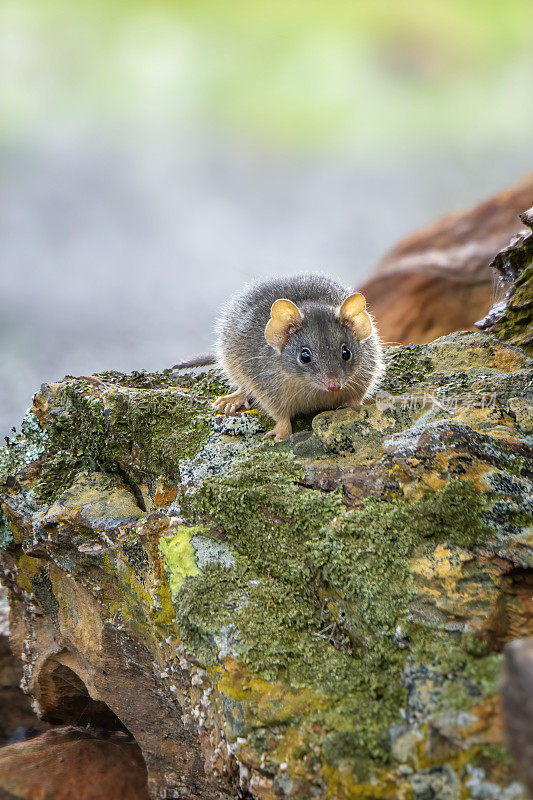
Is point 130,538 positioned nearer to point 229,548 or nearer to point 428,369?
→ point 229,548

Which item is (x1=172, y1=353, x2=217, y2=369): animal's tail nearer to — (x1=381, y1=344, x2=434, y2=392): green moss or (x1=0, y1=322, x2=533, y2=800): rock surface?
(x1=0, y1=322, x2=533, y2=800): rock surface

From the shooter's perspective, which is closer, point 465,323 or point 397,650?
point 397,650

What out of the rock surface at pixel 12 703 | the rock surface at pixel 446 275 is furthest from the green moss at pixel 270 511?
the rock surface at pixel 446 275

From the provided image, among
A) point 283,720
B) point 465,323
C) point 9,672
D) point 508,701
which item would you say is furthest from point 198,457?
point 465,323

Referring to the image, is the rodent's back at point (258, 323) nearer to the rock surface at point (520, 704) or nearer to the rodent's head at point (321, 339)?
the rodent's head at point (321, 339)

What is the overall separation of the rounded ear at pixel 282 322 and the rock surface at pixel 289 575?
30 cm

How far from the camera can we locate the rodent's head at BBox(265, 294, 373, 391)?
2209 mm

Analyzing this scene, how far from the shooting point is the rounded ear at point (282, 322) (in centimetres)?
225

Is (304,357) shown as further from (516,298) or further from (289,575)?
(516,298)

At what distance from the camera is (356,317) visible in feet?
7.64

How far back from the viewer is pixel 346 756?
4.09 ft

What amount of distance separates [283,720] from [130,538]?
2.52ft

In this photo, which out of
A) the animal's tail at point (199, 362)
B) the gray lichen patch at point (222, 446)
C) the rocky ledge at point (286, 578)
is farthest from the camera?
the animal's tail at point (199, 362)

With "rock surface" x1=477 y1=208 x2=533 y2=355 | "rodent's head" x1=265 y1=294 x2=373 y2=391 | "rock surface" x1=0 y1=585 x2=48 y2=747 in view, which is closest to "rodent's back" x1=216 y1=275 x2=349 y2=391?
"rodent's head" x1=265 y1=294 x2=373 y2=391
